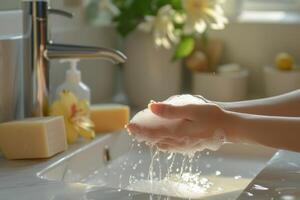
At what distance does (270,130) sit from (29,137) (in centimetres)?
40

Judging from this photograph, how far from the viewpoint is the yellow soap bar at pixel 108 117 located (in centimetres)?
126

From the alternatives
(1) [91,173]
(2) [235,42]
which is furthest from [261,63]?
(1) [91,173]

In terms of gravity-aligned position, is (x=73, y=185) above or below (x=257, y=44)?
below

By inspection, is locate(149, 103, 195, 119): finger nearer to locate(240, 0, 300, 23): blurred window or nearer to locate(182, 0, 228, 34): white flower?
locate(182, 0, 228, 34): white flower

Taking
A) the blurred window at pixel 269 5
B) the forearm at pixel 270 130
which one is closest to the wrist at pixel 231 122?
the forearm at pixel 270 130

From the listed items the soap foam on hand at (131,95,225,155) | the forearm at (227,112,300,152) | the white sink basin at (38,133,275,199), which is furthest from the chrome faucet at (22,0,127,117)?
the forearm at (227,112,300,152)

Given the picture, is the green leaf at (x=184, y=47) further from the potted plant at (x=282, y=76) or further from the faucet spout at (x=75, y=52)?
the faucet spout at (x=75, y=52)

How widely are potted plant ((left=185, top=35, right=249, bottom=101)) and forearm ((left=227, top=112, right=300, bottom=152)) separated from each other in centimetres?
60

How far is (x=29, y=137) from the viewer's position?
103 cm

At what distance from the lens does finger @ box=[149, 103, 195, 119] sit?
91 cm

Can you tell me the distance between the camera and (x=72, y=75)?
1.23 meters

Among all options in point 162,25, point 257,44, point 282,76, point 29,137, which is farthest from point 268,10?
point 29,137

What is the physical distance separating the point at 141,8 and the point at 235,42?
0.30 meters

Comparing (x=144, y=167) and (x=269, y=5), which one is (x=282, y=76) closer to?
(x=269, y=5)
